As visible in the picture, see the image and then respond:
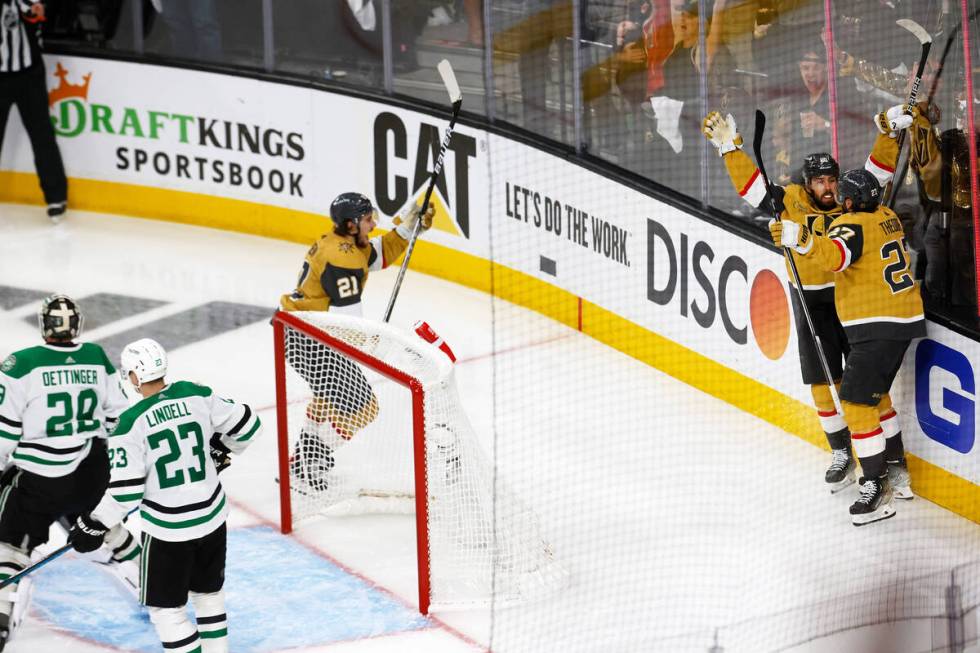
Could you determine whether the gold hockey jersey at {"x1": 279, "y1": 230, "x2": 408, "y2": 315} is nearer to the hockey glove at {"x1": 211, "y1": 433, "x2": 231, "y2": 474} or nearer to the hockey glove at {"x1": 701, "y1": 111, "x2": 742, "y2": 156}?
the hockey glove at {"x1": 701, "y1": 111, "x2": 742, "y2": 156}

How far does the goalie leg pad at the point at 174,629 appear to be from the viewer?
4809 mm

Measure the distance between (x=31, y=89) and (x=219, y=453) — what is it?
5938 millimetres

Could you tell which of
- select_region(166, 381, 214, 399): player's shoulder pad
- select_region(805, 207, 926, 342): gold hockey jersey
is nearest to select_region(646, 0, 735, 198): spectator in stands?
select_region(805, 207, 926, 342): gold hockey jersey

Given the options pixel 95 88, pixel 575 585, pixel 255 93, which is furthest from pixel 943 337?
pixel 95 88

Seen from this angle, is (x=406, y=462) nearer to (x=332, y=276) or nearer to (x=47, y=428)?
(x=332, y=276)

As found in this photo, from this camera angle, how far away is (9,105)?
1028 cm

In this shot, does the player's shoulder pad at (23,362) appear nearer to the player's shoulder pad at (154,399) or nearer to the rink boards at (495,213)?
the player's shoulder pad at (154,399)

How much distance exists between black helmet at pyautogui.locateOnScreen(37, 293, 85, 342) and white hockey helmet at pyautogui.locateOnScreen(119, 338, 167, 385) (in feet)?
1.56

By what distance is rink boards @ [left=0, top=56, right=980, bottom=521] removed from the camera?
6.92 m

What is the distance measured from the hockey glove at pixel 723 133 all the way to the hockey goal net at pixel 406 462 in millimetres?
1486

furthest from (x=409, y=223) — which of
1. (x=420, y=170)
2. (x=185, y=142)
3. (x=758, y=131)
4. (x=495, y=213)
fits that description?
(x=185, y=142)

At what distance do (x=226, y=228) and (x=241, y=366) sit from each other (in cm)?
241

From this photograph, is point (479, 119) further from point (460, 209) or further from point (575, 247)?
point (575, 247)

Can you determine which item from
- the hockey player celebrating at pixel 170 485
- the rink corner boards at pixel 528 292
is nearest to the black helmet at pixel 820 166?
the rink corner boards at pixel 528 292
